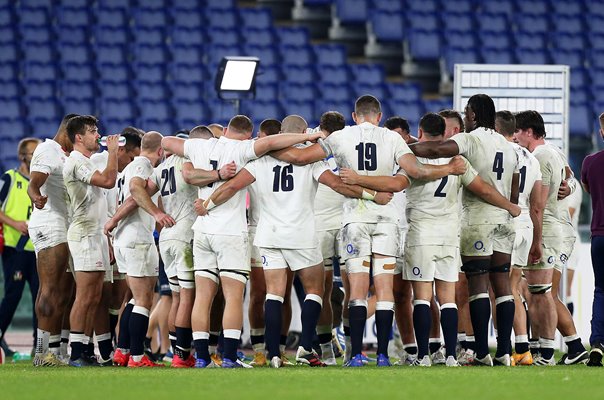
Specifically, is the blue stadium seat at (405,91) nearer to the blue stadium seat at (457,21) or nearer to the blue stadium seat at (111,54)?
the blue stadium seat at (457,21)

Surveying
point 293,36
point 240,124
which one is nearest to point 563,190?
point 240,124

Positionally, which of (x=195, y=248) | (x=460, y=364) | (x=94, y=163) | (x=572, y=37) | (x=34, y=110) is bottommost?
(x=460, y=364)

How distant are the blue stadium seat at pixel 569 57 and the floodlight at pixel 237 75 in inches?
457

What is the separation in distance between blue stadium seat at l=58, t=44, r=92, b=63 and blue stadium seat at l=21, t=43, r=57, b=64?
20 cm

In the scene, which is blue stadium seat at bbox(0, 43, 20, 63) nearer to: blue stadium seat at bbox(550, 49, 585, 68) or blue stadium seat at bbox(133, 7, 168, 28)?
blue stadium seat at bbox(133, 7, 168, 28)

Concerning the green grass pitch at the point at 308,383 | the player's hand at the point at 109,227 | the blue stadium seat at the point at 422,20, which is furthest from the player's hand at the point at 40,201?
the blue stadium seat at the point at 422,20

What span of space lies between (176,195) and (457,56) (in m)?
14.2

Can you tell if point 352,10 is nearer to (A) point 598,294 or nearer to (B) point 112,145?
(B) point 112,145

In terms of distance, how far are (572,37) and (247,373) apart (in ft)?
59.0

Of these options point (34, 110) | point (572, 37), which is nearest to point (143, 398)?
point (34, 110)

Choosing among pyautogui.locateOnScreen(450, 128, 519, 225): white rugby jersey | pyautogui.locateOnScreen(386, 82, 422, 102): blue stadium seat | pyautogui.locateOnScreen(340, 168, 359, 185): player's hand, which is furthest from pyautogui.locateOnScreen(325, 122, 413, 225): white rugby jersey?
pyautogui.locateOnScreen(386, 82, 422, 102): blue stadium seat

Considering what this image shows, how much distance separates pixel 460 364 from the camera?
455 inches

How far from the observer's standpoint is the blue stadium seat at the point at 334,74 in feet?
78.9

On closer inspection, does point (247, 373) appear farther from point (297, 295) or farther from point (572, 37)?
point (572, 37)
